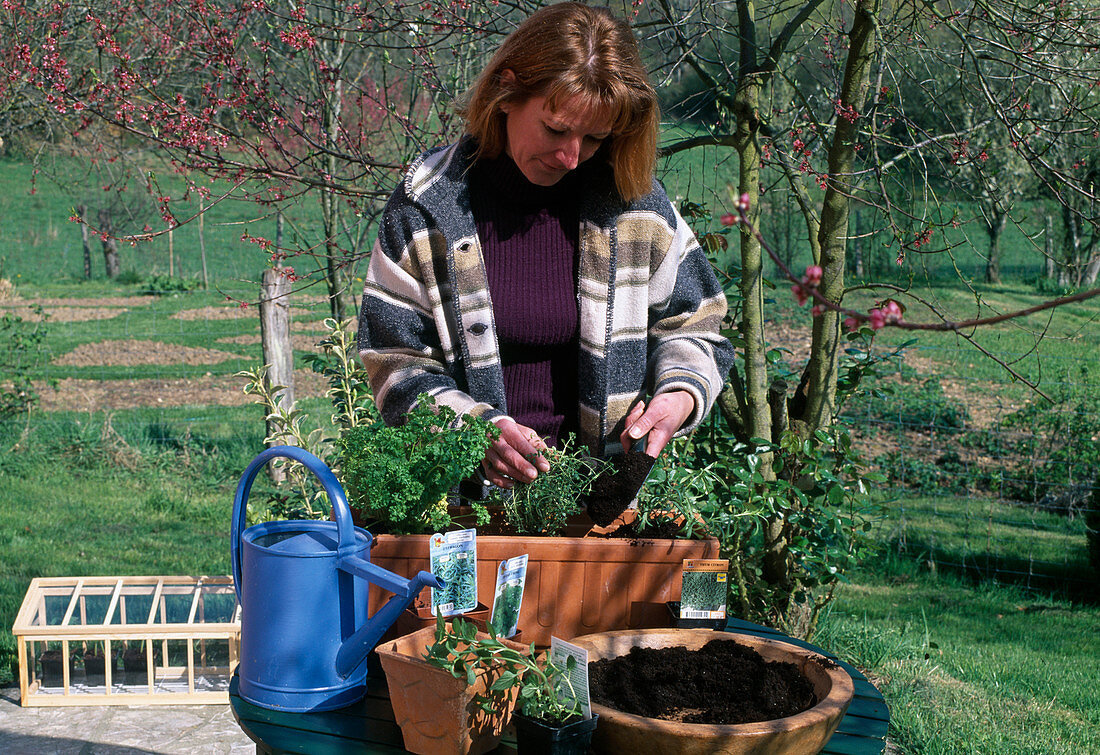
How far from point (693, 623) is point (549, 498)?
31cm

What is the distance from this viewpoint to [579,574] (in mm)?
1540

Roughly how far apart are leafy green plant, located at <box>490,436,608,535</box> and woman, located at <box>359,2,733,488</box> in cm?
8

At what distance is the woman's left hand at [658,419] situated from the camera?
1.72 m

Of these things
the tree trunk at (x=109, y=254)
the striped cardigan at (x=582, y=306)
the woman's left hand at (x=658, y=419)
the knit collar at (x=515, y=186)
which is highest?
the tree trunk at (x=109, y=254)

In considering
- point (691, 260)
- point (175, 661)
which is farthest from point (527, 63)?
point (175, 661)

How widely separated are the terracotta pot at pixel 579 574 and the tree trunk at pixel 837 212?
142 cm

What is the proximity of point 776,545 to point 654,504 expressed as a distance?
1.49m

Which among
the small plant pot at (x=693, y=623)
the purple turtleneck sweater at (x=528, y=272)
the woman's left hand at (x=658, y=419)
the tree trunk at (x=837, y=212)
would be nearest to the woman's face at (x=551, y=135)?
the purple turtleneck sweater at (x=528, y=272)

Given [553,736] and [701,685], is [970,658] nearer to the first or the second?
[701,685]

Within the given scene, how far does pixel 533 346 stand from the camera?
6.47 feet

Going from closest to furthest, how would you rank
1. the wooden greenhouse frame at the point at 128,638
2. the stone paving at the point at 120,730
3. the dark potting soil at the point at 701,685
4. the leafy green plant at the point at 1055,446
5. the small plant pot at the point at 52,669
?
the dark potting soil at the point at 701,685 < the stone paving at the point at 120,730 < the wooden greenhouse frame at the point at 128,638 < the small plant pot at the point at 52,669 < the leafy green plant at the point at 1055,446

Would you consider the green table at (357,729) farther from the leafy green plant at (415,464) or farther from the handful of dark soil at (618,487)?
the handful of dark soil at (618,487)

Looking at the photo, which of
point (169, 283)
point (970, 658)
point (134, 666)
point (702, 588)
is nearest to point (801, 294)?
point (702, 588)

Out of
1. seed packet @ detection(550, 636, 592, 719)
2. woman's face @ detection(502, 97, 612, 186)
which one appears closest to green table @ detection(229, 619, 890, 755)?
seed packet @ detection(550, 636, 592, 719)
